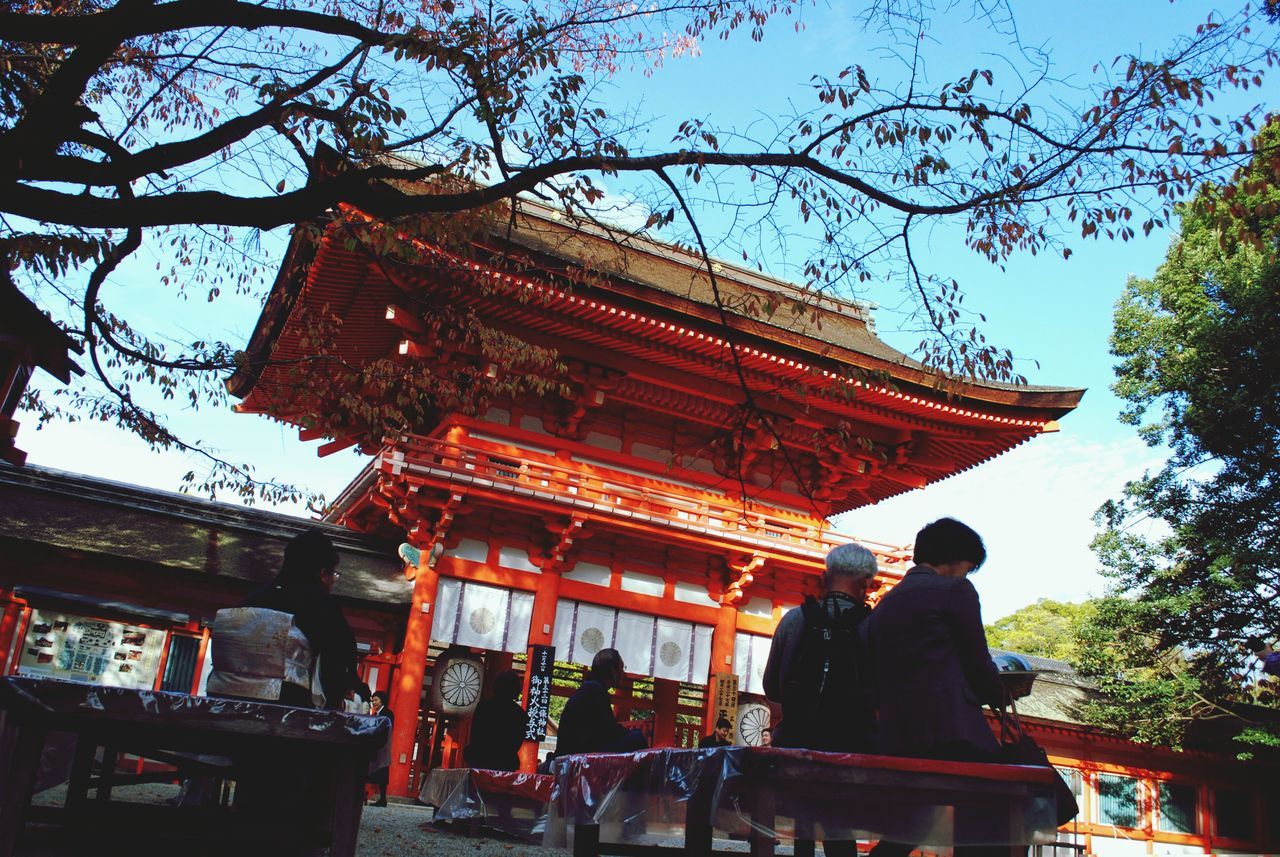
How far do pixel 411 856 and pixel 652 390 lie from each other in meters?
9.07

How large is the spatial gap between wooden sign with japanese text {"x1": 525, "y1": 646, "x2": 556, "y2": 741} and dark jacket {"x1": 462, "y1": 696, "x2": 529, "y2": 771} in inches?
167

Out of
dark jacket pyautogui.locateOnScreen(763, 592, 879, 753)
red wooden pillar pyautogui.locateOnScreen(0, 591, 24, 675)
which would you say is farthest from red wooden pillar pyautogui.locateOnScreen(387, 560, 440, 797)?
dark jacket pyautogui.locateOnScreen(763, 592, 879, 753)

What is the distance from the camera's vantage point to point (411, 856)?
19.8 feet

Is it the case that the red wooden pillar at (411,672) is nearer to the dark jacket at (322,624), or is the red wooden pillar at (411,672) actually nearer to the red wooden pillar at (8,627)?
the red wooden pillar at (8,627)

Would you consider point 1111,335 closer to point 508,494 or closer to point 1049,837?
point 508,494

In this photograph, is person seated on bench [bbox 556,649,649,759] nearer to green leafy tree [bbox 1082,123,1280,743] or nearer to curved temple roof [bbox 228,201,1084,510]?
curved temple roof [bbox 228,201,1084,510]

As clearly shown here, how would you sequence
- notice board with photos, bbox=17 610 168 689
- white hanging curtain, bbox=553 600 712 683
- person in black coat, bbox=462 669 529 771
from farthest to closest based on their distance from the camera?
white hanging curtain, bbox=553 600 712 683
notice board with photos, bbox=17 610 168 689
person in black coat, bbox=462 669 529 771

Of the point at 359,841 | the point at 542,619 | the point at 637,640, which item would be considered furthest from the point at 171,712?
the point at 637,640

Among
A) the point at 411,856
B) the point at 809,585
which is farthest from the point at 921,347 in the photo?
the point at 809,585

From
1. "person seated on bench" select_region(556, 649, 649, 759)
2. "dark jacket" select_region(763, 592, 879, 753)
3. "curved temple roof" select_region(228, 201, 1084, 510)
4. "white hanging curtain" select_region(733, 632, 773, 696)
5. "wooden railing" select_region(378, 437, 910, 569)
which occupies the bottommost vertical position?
"person seated on bench" select_region(556, 649, 649, 759)

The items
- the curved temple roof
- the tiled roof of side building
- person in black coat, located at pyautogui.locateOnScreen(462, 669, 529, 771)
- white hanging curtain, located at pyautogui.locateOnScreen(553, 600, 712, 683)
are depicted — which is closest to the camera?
person in black coat, located at pyautogui.locateOnScreen(462, 669, 529, 771)

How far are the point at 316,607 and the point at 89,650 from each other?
860 centimetres

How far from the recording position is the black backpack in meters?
3.82

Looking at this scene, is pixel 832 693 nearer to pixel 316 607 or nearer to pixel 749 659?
pixel 316 607
